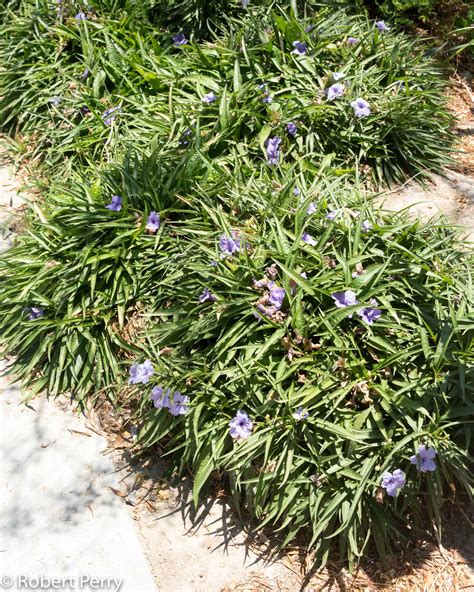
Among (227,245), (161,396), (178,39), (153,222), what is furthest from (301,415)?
(178,39)

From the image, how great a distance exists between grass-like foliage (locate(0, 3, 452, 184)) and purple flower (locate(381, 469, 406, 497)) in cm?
164

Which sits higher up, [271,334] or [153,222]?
[153,222]

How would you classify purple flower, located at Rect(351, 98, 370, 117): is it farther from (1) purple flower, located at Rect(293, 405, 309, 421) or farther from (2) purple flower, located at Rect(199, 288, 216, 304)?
(1) purple flower, located at Rect(293, 405, 309, 421)

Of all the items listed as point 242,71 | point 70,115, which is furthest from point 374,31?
point 70,115

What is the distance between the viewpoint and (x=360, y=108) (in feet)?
11.8

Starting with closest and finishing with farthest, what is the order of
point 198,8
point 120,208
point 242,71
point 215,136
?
point 120,208 < point 215,136 < point 242,71 < point 198,8

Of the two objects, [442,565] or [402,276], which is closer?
[442,565]

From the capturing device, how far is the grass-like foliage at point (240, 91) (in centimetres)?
364

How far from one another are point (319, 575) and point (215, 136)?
2176mm

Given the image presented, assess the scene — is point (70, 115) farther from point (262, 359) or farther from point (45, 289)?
point (262, 359)

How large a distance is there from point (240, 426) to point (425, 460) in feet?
2.25

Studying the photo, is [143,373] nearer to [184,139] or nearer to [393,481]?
[393,481]

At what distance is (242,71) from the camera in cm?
392

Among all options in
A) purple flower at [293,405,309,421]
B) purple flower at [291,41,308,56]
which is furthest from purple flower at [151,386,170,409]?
purple flower at [291,41,308,56]
